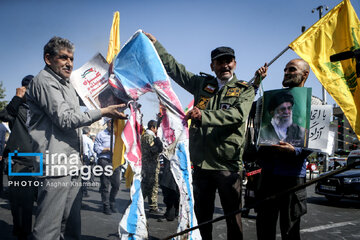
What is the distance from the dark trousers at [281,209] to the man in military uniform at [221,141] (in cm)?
23

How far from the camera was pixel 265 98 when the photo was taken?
8.99 ft

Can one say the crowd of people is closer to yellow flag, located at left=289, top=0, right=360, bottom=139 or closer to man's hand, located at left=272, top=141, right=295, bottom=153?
man's hand, located at left=272, top=141, right=295, bottom=153

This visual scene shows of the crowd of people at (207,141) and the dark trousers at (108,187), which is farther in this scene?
the dark trousers at (108,187)

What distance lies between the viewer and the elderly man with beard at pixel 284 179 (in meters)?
2.49

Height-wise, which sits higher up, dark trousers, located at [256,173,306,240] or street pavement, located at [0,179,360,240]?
dark trousers, located at [256,173,306,240]

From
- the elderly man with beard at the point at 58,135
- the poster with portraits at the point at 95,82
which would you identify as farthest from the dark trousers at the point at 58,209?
the poster with portraits at the point at 95,82

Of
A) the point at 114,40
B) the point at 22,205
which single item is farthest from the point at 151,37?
the point at 22,205

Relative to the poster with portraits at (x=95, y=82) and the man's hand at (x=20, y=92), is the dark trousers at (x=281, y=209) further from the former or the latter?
the man's hand at (x=20, y=92)

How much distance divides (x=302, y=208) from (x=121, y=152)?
170 cm

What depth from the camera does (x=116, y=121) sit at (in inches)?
103

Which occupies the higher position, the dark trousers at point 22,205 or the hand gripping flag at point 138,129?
the hand gripping flag at point 138,129

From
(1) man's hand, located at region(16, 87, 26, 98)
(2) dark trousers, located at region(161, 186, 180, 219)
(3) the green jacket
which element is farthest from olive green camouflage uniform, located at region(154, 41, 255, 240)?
(2) dark trousers, located at region(161, 186, 180, 219)

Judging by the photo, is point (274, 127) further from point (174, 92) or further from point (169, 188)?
point (169, 188)

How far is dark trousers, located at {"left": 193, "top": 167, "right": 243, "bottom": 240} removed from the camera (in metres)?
2.56
